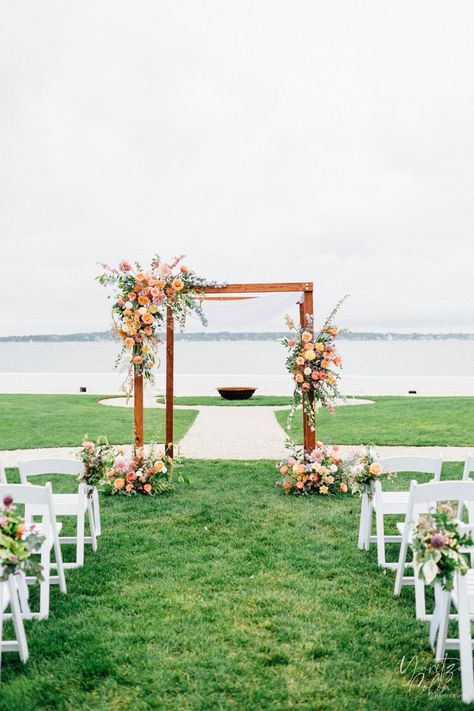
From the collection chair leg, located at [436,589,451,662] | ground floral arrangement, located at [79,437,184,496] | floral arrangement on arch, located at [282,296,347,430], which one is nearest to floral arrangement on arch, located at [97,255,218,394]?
ground floral arrangement, located at [79,437,184,496]

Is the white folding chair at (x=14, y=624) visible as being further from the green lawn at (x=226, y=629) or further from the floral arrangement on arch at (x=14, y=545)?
the floral arrangement on arch at (x=14, y=545)

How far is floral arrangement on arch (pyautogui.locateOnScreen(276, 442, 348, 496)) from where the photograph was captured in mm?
7844

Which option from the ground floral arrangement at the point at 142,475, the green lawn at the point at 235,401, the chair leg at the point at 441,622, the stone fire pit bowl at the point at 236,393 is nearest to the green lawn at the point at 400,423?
the green lawn at the point at 235,401

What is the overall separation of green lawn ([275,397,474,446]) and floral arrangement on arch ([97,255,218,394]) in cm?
495

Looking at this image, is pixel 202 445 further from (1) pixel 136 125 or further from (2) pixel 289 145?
(2) pixel 289 145

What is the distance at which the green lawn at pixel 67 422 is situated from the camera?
11805mm

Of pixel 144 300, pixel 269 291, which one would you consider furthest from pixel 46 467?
pixel 269 291

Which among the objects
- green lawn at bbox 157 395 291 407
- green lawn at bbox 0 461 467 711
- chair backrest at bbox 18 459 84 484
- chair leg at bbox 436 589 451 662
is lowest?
green lawn at bbox 0 461 467 711

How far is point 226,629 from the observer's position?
4.07 meters

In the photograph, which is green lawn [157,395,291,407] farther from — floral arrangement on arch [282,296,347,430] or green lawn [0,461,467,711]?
green lawn [0,461,467,711]

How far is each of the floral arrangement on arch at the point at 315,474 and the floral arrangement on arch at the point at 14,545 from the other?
4.82 meters

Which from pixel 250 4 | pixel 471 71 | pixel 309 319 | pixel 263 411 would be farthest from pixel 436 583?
pixel 471 71

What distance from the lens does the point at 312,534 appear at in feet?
20.4

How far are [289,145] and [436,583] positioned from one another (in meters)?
29.0
